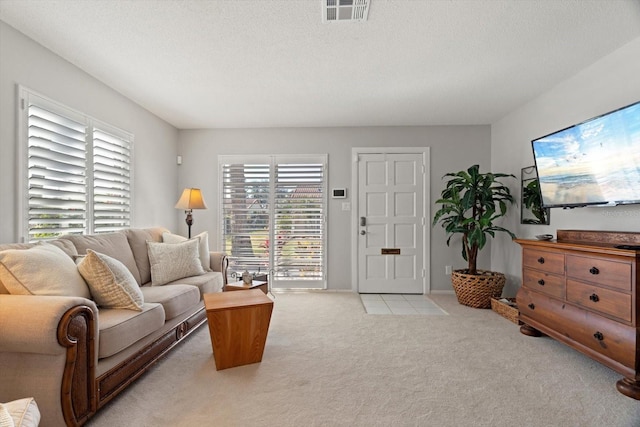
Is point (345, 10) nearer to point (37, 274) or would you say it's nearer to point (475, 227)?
point (37, 274)

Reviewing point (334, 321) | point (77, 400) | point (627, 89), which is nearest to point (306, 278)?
point (334, 321)

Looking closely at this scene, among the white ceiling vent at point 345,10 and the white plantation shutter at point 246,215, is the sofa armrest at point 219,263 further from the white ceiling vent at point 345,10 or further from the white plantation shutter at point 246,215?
the white ceiling vent at point 345,10

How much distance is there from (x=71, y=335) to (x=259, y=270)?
2.82 metres

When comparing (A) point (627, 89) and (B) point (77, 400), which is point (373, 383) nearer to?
(B) point (77, 400)

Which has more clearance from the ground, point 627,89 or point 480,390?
point 627,89

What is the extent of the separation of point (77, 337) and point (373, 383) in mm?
1683

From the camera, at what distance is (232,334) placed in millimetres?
2186

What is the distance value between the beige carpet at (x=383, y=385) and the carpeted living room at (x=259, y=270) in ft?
0.05

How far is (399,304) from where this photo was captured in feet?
12.7

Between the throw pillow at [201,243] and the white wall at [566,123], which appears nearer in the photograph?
the white wall at [566,123]

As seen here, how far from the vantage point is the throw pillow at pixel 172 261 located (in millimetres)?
2908

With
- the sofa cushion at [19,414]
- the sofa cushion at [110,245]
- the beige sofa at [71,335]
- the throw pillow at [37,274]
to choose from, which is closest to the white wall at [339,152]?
the sofa cushion at [110,245]

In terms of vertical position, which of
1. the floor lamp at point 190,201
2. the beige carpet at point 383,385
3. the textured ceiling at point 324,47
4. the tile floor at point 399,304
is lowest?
the tile floor at point 399,304

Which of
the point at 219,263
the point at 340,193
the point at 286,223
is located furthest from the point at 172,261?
the point at 340,193
